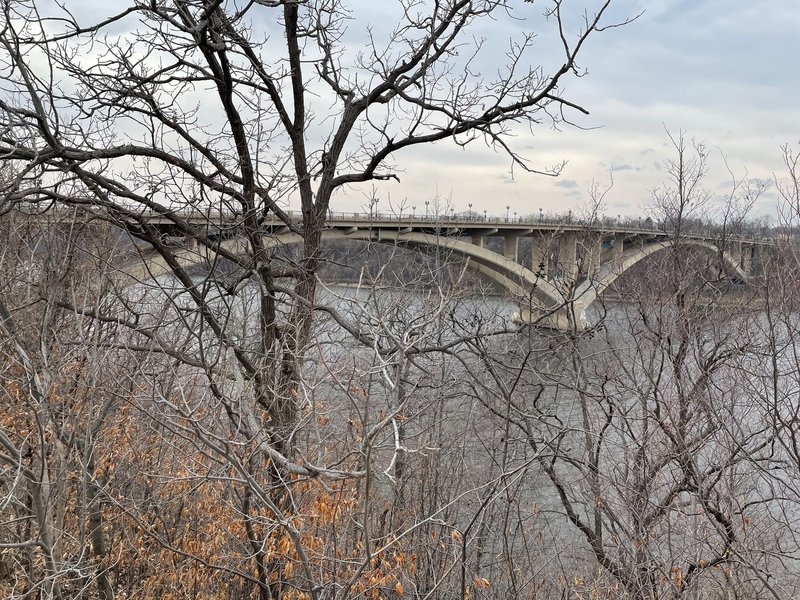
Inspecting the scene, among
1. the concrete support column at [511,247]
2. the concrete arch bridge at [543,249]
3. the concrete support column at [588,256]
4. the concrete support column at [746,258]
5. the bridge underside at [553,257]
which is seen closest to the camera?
the concrete support column at [588,256]

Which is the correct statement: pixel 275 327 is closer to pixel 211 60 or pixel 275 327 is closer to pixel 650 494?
pixel 211 60

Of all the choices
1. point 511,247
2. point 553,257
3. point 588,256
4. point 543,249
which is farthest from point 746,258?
point 511,247

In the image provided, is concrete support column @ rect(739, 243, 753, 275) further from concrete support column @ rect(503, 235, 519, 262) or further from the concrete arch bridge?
concrete support column @ rect(503, 235, 519, 262)

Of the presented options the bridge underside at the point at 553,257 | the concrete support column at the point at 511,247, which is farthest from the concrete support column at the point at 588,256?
the concrete support column at the point at 511,247

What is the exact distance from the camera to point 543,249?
17.9 metres

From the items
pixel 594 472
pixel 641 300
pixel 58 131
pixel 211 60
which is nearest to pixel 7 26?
pixel 58 131

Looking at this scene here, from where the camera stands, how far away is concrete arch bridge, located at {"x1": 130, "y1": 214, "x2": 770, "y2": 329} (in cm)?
1058

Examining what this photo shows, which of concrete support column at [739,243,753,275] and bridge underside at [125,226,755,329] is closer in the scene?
bridge underside at [125,226,755,329]

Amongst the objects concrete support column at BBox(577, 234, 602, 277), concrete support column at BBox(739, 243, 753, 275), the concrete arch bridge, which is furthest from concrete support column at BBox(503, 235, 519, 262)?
concrete support column at BBox(739, 243, 753, 275)

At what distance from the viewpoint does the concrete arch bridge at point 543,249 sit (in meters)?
10.6

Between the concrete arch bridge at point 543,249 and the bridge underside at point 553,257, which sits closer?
the concrete arch bridge at point 543,249

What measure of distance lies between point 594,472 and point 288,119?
513cm

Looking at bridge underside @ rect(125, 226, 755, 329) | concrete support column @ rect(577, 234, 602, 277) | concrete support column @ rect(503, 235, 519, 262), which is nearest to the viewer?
concrete support column @ rect(577, 234, 602, 277)

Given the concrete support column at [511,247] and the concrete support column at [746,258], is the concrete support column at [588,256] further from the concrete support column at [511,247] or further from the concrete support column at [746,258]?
the concrete support column at [511,247]
